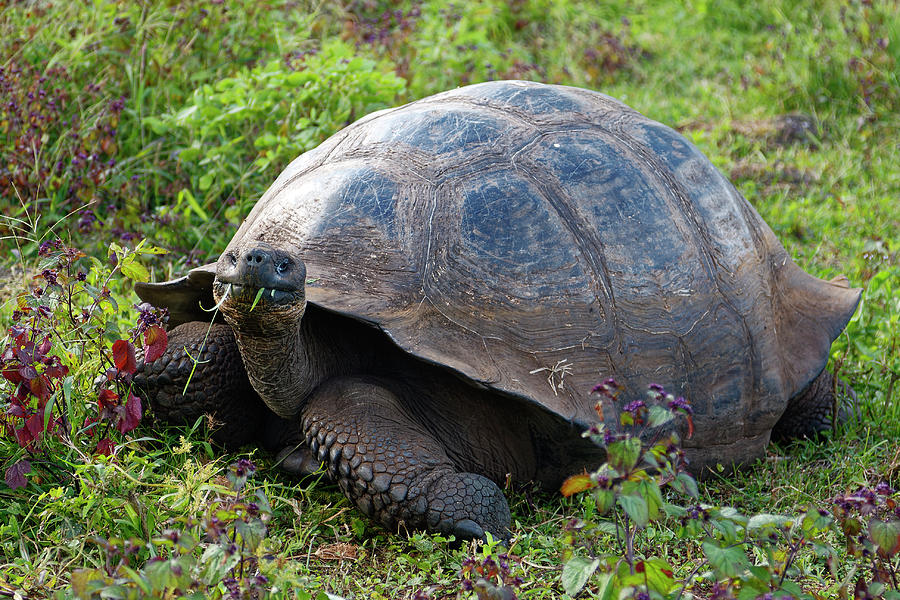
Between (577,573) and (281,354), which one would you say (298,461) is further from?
(577,573)

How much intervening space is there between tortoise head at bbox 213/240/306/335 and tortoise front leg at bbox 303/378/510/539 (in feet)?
1.26

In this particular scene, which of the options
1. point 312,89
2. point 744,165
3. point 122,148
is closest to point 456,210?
point 312,89

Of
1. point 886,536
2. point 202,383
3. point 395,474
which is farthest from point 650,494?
point 202,383

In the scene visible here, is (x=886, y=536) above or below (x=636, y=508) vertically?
below

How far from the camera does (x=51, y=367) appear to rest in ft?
8.75

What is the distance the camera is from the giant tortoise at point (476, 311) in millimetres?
2693

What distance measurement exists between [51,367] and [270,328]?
0.67 m

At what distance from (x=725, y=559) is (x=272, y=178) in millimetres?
3267

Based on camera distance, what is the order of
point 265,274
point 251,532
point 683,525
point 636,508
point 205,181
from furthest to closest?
1. point 205,181
2. point 265,274
3. point 683,525
4. point 251,532
5. point 636,508

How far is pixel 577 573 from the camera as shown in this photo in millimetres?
2008

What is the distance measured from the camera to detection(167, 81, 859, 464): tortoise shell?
2.79 m

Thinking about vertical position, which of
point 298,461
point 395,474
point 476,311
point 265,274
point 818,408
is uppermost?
point 265,274

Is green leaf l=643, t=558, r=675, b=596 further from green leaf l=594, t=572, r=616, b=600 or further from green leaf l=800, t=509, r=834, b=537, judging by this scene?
green leaf l=800, t=509, r=834, b=537

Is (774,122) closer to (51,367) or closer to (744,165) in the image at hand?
(744,165)
